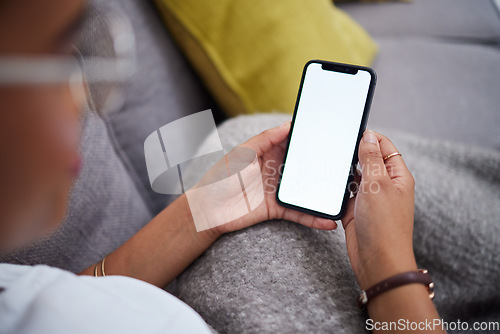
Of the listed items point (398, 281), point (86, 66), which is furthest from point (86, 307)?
point (398, 281)

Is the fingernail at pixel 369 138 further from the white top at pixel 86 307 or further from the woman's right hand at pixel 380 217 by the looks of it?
the white top at pixel 86 307

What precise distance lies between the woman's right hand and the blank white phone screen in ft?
0.09

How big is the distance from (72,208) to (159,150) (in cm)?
15

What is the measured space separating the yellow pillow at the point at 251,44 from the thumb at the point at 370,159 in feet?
0.76

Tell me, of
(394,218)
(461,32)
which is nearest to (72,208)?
(394,218)

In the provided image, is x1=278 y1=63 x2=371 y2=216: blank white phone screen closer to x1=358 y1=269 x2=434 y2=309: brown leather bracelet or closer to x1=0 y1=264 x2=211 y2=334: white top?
x1=358 y1=269 x2=434 y2=309: brown leather bracelet

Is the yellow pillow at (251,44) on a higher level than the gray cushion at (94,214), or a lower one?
higher

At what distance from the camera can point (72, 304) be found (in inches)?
11.1

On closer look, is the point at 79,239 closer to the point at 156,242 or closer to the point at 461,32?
the point at 156,242

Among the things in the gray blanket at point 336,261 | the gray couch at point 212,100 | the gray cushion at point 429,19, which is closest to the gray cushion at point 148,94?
the gray couch at point 212,100

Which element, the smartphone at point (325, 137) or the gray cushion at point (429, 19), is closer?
the smartphone at point (325, 137)

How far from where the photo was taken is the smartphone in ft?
1.38

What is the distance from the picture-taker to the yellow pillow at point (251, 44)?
612 millimetres

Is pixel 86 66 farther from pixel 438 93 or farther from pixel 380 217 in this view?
pixel 438 93
